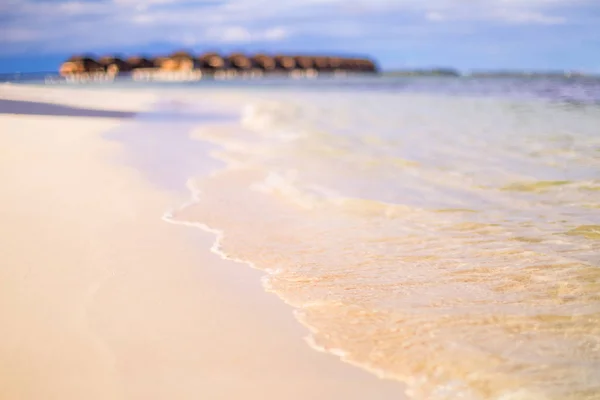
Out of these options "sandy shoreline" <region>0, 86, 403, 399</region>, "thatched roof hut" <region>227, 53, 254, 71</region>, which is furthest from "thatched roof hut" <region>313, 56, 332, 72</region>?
"sandy shoreline" <region>0, 86, 403, 399</region>

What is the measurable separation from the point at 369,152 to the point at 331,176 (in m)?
1.69

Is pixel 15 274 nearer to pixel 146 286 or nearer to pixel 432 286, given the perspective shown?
pixel 146 286

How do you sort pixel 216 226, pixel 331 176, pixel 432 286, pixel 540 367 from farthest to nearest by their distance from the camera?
pixel 331 176
pixel 216 226
pixel 432 286
pixel 540 367

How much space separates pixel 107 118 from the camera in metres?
12.8

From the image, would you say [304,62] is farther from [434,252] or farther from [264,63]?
[434,252]

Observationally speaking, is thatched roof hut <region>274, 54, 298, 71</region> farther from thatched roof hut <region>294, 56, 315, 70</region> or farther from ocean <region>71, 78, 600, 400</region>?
ocean <region>71, 78, 600, 400</region>

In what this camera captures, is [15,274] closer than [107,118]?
Yes

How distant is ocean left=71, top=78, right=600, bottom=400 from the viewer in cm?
234

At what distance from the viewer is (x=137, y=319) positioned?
267 centimetres

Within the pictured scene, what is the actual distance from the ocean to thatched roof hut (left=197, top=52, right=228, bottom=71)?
444 ft

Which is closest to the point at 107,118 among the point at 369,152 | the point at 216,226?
the point at 369,152

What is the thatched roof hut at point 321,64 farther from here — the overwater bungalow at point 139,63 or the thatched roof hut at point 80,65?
the thatched roof hut at point 80,65

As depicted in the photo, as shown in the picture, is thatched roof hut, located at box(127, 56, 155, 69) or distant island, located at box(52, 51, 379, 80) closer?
distant island, located at box(52, 51, 379, 80)

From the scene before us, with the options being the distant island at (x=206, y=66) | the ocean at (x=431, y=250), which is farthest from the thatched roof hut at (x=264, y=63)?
the ocean at (x=431, y=250)
